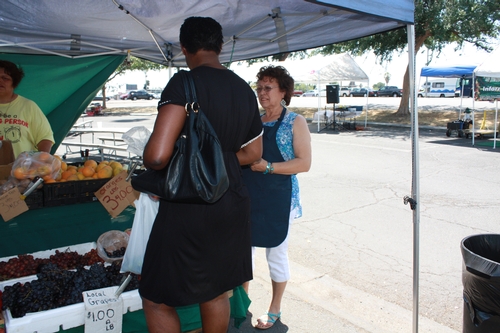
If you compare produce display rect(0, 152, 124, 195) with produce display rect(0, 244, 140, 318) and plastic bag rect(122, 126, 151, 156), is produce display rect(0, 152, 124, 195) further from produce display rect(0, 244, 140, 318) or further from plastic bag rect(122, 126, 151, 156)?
plastic bag rect(122, 126, 151, 156)

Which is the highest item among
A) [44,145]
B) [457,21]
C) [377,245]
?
[457,21]

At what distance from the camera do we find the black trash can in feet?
7.13

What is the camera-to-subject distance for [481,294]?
2.24m

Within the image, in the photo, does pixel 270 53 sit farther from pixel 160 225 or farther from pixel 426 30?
pixel 426 30

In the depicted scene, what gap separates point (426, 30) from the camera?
1697 centimetres

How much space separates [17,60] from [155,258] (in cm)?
401

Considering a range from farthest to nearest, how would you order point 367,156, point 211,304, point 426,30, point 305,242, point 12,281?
point 426,30
point 367,156
point 305,242
point 12,281
point 211,304

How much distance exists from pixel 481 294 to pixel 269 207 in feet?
4.46

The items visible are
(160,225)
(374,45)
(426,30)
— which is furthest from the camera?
Result: (374,45)

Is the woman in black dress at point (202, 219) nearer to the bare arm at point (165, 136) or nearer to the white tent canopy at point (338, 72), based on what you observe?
the bare arm at point (165, 136)

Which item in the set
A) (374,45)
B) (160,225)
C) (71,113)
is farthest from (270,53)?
(374,45)

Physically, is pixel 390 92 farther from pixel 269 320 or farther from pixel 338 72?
pixel 269 320

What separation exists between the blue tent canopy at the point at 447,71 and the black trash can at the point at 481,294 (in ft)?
44.6

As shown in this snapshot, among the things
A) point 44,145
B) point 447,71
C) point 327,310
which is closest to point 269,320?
point 327,310
